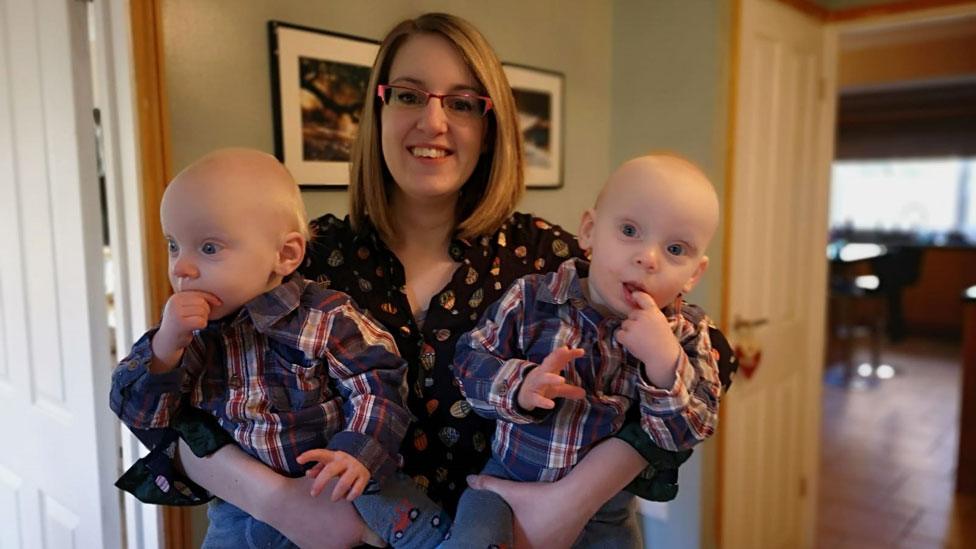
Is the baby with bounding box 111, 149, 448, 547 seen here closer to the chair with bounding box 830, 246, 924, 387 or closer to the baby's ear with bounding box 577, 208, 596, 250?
the baby's ear with bounding box 577, 208, 596, 250

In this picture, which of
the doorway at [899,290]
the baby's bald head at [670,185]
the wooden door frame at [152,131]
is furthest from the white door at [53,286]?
the doorway at [899,290]

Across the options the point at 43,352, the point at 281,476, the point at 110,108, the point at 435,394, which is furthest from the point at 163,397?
the point at 43,352

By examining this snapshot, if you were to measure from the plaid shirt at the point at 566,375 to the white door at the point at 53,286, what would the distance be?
1040 mm

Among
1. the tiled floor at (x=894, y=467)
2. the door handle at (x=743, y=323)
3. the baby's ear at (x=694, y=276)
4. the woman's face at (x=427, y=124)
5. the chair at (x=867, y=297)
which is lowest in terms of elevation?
the tiled floor at (x=894, y=467)

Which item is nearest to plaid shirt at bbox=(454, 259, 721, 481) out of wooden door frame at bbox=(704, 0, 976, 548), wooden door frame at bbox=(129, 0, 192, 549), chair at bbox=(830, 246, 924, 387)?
wooden door frame at bbox=(129, 0, 192, 549)

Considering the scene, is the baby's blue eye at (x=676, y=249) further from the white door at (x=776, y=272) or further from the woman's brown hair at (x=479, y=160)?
the white door at (x=776, y=272)

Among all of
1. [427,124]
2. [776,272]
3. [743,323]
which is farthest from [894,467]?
[427,124]

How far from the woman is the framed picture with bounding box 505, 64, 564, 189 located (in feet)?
3.65

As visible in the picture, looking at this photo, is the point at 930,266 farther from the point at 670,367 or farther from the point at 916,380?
the point at 670,367

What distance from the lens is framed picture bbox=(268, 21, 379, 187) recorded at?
1.68 metres

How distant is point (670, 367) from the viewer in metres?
0.94

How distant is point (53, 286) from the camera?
1.71 m

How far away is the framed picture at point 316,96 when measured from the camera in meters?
1.68

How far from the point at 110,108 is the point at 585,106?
1.69m
